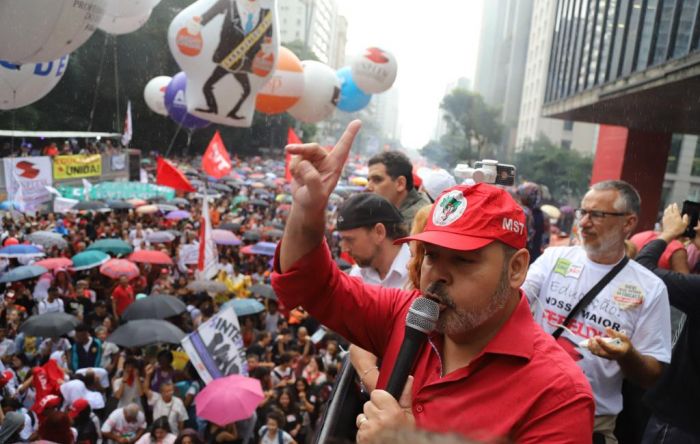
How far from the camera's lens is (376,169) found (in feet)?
12.5

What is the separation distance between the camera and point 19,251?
9.83 meters

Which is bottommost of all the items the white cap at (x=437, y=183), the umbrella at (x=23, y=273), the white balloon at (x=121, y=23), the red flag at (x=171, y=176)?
the umbrella at (x=23, y=273)

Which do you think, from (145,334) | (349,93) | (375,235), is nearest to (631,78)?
(349,93)

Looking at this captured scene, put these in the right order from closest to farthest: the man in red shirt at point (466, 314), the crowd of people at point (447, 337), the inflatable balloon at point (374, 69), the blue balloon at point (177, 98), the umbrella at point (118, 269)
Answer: the man in red shirt at point (466, 314)
the crowd of people at point (447, 337)
the umbrella at point (118, 269)
the inflatable balloon at point (374, 69)
the blue balloon at point (177, 98)

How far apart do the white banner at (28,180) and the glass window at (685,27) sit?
13368 mm

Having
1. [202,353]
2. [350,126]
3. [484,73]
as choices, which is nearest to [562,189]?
[202,353]

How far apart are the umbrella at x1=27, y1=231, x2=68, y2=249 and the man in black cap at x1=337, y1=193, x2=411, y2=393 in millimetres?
10458

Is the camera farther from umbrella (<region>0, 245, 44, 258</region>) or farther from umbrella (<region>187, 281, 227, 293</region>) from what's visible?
umbrella (<region>0, 245, 44, 258</region>)

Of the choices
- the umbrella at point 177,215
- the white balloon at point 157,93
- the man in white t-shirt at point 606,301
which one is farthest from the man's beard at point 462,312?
the umbrella at point 177,215

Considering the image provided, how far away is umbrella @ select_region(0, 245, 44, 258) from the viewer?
9.66 m

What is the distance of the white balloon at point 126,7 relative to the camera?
21.6 feet

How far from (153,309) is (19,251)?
3729mm


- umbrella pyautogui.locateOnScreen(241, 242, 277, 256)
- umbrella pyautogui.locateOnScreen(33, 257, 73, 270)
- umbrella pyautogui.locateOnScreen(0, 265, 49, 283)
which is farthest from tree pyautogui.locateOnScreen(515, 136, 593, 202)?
umbrella pyautogui.locateOnScreen(0, 265, 49, 283)

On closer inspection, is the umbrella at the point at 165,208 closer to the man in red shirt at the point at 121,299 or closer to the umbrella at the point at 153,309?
the man in red shirt at the point at 121,299
